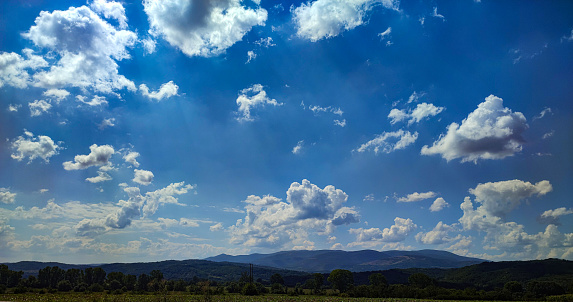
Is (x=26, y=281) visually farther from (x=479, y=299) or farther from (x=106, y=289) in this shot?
(x=479, y=299)

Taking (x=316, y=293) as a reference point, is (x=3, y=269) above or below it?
above

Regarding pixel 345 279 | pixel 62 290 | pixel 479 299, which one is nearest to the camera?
pixel 479 299

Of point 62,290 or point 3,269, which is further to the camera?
point 3,269

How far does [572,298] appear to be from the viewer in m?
115

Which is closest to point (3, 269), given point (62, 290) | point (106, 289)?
point (62, 290)

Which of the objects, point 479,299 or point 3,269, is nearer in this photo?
point 479,299

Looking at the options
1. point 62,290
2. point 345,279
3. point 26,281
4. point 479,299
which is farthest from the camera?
point 345,279

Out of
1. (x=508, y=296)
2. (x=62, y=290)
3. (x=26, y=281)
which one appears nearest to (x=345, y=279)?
(x=508, y=296)

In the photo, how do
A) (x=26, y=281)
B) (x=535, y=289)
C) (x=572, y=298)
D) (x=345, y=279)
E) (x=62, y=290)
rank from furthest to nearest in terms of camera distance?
(x=345, y=279) → (x=26, y=281) → (x=62, y=290) → (x=535, y=289) → (x=572, y=298)

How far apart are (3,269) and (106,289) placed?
6433cm

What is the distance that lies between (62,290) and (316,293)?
124250 mm

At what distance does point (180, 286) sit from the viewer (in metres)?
176

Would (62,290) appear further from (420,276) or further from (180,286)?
(420,276)

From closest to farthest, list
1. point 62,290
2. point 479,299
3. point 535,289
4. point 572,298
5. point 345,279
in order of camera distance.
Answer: point 572,298 → point 479,299 → point 535,289 → point 62,290 → point 345,279
